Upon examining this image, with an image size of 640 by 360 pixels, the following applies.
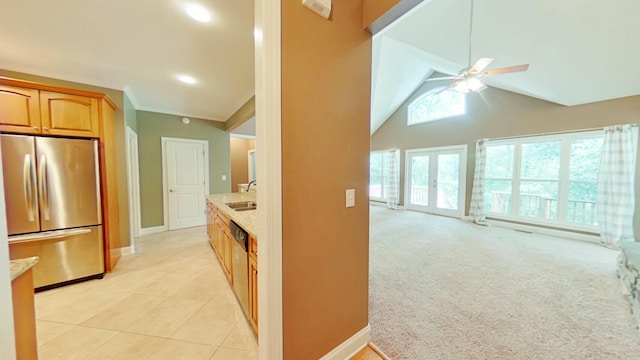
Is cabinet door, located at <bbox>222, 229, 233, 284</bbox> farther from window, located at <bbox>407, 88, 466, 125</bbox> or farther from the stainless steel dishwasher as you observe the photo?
window, located at <bbox>407, 88, 466, 125</bbox>

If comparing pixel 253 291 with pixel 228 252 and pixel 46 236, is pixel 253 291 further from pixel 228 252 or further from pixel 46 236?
pixel 46 236

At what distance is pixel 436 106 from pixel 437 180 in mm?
Result: 2145

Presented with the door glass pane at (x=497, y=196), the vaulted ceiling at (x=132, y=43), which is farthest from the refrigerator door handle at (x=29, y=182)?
the door glass pane at (x=497, y=196)

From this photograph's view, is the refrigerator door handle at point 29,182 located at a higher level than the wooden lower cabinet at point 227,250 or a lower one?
higher

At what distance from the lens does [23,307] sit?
1025 millimetres

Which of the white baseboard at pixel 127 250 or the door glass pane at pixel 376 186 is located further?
the door glass pane at pixel 376 186

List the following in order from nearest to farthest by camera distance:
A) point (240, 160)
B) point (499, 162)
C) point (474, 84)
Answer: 1. point (474, 84)
2. point (499, 162)
3. point (240, 160)

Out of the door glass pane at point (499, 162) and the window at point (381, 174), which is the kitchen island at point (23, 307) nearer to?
the door glass pane at point (499, 162)

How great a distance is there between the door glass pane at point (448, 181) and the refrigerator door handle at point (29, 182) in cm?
747

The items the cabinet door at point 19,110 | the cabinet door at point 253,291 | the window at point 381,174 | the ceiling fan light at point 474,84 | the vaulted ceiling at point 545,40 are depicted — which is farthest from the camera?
the window at point 381,174

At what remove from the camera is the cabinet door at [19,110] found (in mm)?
2037

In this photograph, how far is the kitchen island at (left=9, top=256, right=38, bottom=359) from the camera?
3.18 feet

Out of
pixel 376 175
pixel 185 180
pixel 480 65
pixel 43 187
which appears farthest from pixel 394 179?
pixel 43 187

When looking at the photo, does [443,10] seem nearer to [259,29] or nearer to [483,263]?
[259,29]
